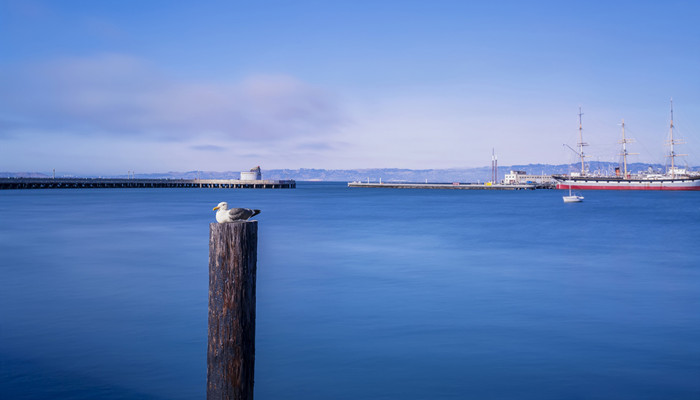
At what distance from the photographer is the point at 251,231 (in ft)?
22.2

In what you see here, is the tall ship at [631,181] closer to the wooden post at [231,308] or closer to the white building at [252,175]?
the white building at [252,175]

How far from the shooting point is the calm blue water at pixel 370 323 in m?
10.9

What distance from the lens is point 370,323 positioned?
1543 centimetres

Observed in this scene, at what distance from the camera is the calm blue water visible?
10859 mm

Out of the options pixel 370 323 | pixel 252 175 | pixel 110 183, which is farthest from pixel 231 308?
pixel 252 175

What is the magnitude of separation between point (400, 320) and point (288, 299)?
4.45m

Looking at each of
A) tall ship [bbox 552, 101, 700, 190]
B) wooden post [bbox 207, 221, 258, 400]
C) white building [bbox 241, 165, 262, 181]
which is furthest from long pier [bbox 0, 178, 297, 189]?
wooden post [bbox 207, 221, 258, 400]

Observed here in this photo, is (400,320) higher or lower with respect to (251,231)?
lower

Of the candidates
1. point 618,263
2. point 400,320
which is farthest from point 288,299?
point 618,263

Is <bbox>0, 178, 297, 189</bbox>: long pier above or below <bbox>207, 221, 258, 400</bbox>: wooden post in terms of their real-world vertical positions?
above

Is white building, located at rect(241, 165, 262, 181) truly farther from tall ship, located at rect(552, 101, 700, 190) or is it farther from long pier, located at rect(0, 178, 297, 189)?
tall ship, located at rect(552, 101, 700, 190)

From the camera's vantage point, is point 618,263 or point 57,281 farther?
point 618,263

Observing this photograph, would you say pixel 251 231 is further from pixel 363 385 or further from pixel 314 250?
pixel 314 250

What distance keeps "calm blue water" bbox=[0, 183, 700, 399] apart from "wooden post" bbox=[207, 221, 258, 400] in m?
3.49
